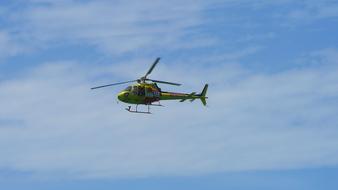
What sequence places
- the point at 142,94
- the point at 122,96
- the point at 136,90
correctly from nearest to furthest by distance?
the point at 122,96 → the point at 136,90 → the point at 142,94

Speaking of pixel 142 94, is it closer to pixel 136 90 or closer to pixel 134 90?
pixel 136 90

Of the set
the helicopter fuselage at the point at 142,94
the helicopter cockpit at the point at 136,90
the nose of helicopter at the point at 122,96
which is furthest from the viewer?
the helicopter cockpit at the point at 136,90

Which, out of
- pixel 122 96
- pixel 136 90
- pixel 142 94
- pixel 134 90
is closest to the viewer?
pixel 122 96

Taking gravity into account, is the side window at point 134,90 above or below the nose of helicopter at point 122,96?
above

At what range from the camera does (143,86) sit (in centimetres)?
12106

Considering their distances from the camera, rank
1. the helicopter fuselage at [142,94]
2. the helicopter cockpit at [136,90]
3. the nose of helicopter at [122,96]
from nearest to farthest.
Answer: the nose of helicopter at [122,96] < the helicopter fuselage at [142,94] < the helicopter cockpit at [136,90]

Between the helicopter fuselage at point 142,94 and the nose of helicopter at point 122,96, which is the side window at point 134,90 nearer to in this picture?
the helicopter fuselage at point 142,94

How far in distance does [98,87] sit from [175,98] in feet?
60.7

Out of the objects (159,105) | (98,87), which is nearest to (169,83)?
(159,105)

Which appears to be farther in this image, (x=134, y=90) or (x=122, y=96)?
(x=134, y=90)

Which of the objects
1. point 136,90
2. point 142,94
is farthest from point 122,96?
point 142,94

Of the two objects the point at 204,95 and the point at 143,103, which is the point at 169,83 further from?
the point at 204,95

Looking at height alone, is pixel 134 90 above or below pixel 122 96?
above

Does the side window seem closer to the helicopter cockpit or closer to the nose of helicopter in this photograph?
the helicopter cockpit
